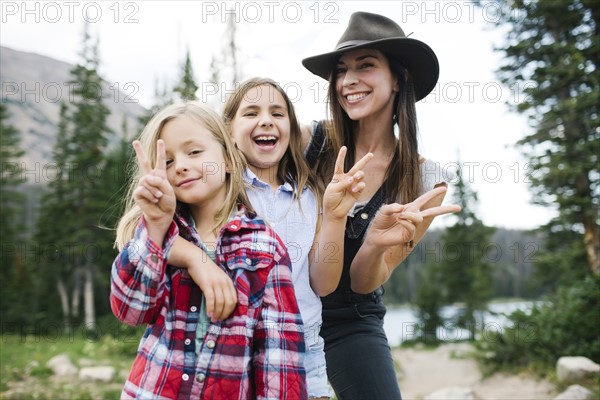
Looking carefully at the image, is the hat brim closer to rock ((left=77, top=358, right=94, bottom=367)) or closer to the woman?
the woman

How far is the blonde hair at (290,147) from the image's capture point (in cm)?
234

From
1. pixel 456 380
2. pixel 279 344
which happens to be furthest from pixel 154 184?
pixel 456 380

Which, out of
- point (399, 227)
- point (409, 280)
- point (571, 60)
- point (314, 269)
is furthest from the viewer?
point (409, 280)

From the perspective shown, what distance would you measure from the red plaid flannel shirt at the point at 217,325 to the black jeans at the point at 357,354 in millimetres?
880

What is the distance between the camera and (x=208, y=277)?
5.25ft

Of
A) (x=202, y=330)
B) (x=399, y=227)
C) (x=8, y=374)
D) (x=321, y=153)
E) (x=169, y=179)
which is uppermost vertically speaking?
(x=321, y=153)

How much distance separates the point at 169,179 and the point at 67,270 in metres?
28.6

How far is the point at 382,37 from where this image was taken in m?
2.79

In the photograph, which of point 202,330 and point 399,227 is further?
point 399,227

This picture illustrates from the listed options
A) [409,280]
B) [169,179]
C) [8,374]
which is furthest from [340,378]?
[409,280]

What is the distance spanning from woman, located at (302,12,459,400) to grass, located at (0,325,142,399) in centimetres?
638

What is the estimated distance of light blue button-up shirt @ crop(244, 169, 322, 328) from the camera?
210 centimetres

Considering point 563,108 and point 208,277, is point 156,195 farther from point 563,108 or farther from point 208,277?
point 563,108

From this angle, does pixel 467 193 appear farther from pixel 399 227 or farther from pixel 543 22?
pixel 399 227
